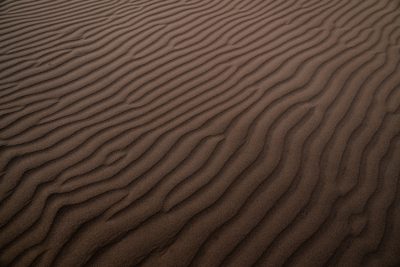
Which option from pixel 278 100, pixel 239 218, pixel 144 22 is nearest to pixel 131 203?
Answer: pixel 239 218

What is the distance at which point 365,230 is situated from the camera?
188cm

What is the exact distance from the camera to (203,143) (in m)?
2.38

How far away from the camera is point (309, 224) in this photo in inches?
75.1

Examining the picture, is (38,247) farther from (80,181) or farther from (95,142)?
(95,142)

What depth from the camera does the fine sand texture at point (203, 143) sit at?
184 cm

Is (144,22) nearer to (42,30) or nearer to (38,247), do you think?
(42,30)

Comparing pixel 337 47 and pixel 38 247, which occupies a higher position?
pixel 337 47

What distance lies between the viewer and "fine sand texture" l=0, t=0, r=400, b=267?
1.84 metres

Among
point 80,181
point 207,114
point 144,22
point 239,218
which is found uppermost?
point 144,22

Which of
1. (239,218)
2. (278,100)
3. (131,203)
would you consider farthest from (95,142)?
(278,100)

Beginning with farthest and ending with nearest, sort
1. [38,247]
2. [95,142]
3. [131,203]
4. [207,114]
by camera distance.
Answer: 1. [207,114]
2. [95,142]
3. [131,203]
4. [38,247]

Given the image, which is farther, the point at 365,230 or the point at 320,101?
the point at 320,101

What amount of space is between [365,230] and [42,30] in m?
4.28

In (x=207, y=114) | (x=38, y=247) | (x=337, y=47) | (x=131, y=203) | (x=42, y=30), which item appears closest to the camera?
(x=38, y=247)
